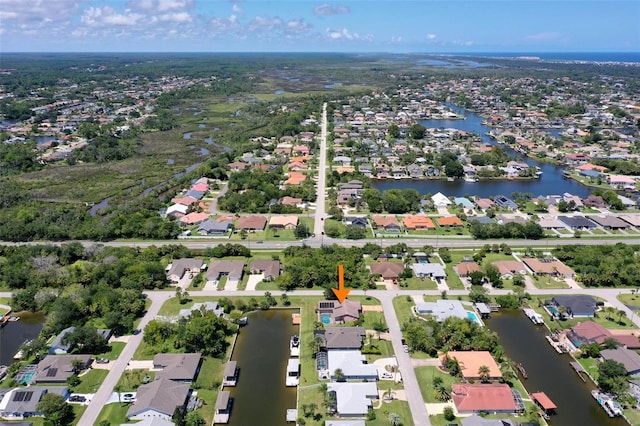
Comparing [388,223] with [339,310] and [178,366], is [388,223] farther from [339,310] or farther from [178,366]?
[178,366]

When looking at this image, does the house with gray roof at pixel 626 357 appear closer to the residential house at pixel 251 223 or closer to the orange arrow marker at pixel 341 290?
the orange arrow marker at pixel 341 290

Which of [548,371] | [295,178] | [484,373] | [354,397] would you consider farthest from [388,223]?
[354,397]

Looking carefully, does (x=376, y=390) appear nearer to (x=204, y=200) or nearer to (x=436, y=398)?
(x=436, y=398)

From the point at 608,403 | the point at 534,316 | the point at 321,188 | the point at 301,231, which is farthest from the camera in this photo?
the point at 321,188

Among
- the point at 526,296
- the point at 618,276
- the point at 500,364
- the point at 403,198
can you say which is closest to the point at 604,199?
the point at 618,276

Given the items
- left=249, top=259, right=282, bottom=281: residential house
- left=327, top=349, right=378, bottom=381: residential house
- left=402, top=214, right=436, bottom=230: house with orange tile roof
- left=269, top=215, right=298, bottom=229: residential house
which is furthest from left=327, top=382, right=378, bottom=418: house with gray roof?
left=402, top=214, right=436, bottom=230: house with orange tile roof

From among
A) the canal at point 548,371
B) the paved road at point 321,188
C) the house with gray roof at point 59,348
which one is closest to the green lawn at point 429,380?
the canal at point 548,371
